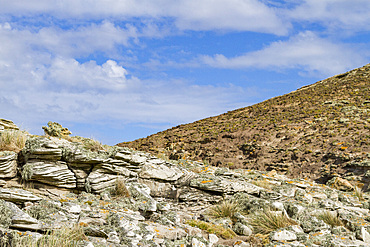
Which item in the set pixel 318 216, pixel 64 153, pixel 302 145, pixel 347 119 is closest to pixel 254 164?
pixel 302 145

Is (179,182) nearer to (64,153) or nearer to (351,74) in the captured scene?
(64,153)

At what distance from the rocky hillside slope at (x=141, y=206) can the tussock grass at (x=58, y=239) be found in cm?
2

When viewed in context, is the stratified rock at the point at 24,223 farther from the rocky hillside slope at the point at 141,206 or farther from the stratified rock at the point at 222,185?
the stratified rock at the point at 222,185

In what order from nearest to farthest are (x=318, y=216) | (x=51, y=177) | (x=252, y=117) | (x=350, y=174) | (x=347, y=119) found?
1. (x=51, y=177)
2. (x=318, y=216)
3. (x=350, y=174)
4. (x=347, y=119)
5. (x=252, y=117)

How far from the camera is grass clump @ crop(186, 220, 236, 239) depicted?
8570mm

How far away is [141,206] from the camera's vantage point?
8930mm

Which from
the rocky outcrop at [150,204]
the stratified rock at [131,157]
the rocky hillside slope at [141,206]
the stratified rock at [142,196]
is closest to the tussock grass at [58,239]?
the rocky hillside slope at [141,206]

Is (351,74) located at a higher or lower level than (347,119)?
higher

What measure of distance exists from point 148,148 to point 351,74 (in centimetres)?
2255

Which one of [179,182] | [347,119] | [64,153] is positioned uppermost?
[347,119]

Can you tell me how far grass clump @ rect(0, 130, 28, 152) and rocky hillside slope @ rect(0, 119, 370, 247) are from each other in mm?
38

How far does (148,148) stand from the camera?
25406 millimetres

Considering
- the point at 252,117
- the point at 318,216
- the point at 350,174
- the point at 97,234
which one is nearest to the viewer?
the point at 97,234

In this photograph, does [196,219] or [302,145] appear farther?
[302,145]
